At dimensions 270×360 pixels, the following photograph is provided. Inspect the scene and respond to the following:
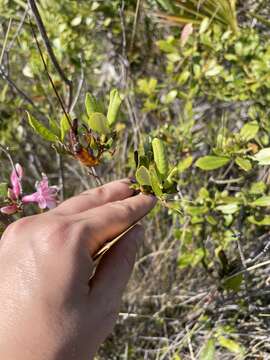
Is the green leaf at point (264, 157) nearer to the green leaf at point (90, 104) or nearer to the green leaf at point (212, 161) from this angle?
the green leaf at point (212, 161)

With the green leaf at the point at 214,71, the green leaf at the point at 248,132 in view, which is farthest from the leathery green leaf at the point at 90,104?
the green leaf at the point at 214,71

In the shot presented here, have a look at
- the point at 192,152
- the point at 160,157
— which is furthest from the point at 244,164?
the point at 192,152

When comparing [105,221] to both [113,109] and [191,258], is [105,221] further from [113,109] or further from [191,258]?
[191,258]

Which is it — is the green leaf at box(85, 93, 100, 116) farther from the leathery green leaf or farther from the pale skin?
the pale skin

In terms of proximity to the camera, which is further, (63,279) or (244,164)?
(244,164)

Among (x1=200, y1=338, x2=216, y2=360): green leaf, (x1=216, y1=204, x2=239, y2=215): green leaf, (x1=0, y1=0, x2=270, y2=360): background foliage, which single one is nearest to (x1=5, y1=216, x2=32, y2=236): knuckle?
(x1=0, y1=0, x2=270, y2=360): background foliage

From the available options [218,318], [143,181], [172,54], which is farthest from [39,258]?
[172,54]
